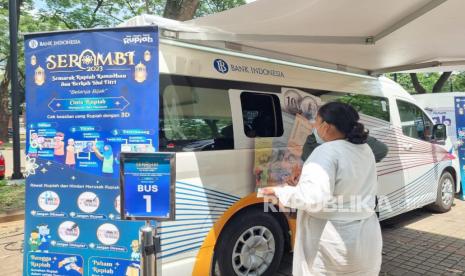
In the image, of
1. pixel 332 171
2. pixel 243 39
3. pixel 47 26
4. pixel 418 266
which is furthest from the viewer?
pixel 47 26

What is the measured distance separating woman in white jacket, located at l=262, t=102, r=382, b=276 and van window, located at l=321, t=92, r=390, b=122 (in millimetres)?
2473

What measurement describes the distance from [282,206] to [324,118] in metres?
0.58

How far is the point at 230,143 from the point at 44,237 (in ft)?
5.80

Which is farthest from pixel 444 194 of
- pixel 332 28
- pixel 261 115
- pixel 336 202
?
pixel 336 202

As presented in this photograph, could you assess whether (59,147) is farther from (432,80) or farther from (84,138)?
(432,80)

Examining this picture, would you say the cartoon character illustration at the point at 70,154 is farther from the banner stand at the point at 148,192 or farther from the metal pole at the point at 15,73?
the metal pole at the point at 15,73

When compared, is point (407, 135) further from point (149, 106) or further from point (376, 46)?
point (149, 106)

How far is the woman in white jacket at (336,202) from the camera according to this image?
2238 mm

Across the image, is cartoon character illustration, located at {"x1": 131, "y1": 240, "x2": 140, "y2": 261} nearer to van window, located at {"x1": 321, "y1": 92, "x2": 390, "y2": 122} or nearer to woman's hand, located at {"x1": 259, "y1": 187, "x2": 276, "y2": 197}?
woman's hand, located at {"x1": 259, "y1": 187, "x2": 276, "y2": 197}

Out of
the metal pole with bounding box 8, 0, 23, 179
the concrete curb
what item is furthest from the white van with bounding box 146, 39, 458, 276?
the metal pole with bounding box 8, 0, 23, 179

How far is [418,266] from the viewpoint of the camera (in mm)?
4730

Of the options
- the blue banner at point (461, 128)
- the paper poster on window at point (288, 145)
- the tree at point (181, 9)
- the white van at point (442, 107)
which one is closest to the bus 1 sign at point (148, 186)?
the paper poster on window at point (288, 145)

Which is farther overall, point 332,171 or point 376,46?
point 376,46

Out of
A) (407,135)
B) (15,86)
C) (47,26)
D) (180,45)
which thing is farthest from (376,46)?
(47,26)
